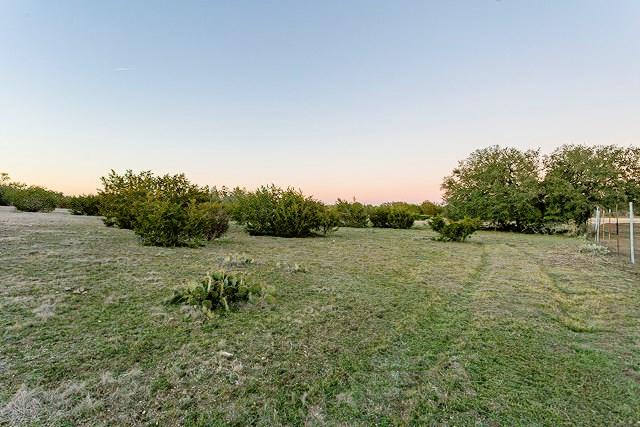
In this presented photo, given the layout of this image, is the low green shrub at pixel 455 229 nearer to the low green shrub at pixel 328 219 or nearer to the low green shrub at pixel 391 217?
the low green shrub at pixel 328 219

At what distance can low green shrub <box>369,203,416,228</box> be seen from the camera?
16.6 metres

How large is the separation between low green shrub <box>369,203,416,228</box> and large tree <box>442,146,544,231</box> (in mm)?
2768

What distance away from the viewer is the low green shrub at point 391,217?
16641mm

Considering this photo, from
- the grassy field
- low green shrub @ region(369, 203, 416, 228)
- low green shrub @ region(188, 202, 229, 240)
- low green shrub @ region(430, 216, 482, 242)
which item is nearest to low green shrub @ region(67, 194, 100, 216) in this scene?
low green shrub @ region(188, 202, 229, 240)

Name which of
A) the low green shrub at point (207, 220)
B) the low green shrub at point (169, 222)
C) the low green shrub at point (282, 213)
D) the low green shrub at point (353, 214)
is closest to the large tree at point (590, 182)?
the low green shrub at point (353, 214)

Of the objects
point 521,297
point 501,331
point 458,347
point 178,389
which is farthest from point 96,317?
point 521,297

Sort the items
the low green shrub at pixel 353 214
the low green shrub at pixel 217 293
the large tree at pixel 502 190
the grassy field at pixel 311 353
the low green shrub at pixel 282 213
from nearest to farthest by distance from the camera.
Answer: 1. the grassy field at pixel 311 353
2. the low green shrub at pixel 217 293
3. the low green shrub at pixel 282 213
4. the large tree at pixel 502 190
5. the low green shrub at pixel 353 214

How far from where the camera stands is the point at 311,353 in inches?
86.8

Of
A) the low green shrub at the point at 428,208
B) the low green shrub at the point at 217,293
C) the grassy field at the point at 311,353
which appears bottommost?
the grassy field at the point at 311,353

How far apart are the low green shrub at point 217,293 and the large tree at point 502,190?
15.4 m

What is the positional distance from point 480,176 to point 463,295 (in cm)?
1475

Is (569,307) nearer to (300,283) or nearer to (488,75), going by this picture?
(300,283)

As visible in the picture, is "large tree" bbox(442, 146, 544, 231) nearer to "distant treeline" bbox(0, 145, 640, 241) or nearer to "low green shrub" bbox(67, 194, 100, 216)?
"distant treeline" bbox(0, 145, 640, 241)

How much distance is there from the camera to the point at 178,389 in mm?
1727
